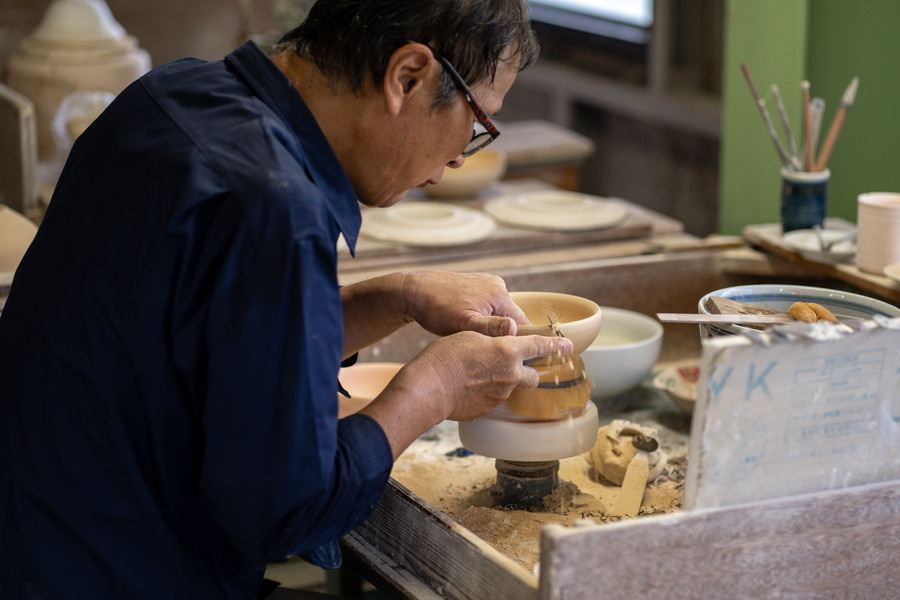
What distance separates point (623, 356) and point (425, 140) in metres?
0.83

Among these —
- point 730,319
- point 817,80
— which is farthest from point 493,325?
point 817,80

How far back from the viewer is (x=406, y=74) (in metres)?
1.46

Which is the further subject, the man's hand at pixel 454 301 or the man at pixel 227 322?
the man's hand at pixel 454 301

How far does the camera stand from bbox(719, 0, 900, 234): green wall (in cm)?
287

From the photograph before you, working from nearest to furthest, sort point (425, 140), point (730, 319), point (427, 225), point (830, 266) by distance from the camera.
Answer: point (425, 140)
point (730, 319)
point (830, 266)
point (427, 225)

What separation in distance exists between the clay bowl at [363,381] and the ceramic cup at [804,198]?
1001 millimetres

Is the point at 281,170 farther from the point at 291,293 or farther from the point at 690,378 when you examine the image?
the point at 690,378

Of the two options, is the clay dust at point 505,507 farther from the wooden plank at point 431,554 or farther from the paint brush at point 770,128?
the paint brush at point 770,128

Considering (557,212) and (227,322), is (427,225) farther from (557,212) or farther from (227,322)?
(227,322)

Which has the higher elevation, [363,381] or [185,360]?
[185,360]

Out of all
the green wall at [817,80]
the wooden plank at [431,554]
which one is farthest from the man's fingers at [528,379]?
the green wall at [817,80]

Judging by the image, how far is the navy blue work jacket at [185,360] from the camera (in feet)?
4.18

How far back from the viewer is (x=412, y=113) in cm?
150

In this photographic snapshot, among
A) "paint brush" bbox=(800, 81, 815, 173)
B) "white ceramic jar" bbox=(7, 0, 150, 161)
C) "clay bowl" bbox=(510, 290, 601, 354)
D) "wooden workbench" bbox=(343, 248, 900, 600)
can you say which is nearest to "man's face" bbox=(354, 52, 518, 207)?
"clay bowl" bbox=(510, 290, 601, 354)
